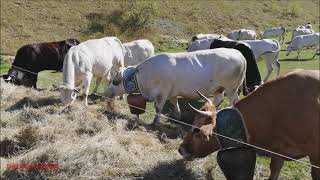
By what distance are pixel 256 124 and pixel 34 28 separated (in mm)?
32508

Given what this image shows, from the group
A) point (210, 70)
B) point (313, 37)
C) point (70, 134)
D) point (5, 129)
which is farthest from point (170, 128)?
point (313, 37)

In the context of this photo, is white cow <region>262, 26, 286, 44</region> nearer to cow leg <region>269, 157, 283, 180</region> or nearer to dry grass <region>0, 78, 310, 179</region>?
dry grass <region>0, 78, 310, 179</region>

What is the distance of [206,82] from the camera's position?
11125mm

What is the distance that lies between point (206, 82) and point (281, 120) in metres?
4.40

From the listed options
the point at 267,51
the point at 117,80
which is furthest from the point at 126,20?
the point at 117,80

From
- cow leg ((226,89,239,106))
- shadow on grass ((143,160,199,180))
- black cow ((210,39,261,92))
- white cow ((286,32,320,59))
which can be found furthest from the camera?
white cow ((286,32,320,59))

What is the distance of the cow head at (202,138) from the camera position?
7043 millimetres

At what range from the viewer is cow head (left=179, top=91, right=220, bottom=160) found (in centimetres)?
704

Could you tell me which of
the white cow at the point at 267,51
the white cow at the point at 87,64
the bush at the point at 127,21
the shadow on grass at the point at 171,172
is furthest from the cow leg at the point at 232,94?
the bush at the point at 127,21

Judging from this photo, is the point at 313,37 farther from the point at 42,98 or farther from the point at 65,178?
the point at 65,178

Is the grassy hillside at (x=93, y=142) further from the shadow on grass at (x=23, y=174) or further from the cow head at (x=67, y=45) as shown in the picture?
the cow head at (x=67, y=45)

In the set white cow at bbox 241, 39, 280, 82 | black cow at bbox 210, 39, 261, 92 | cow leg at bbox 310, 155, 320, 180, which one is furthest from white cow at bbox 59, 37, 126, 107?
white cow at bbox 241, 39, 280, 82

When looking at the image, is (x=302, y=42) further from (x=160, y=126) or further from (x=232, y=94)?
(x=160, y=126)

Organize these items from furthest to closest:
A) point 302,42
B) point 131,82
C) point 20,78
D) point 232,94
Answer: point 302,42 < point 20,78 < point 232,94 < point 131,82
